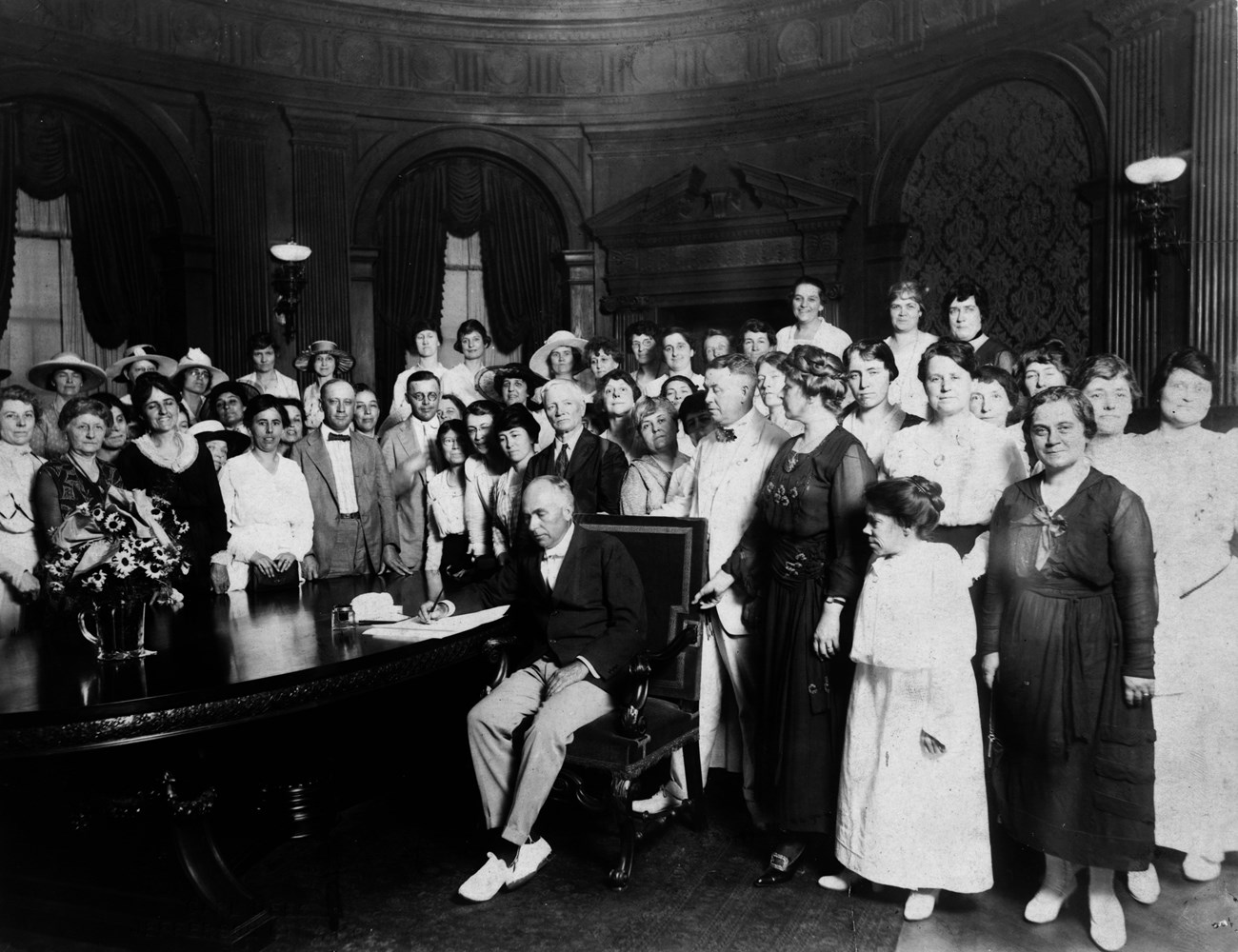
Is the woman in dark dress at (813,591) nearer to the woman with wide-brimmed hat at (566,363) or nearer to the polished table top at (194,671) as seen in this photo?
the polished table top at (194,671)

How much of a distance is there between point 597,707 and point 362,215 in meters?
6.83

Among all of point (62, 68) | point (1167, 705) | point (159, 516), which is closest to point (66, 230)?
point (62, 68)

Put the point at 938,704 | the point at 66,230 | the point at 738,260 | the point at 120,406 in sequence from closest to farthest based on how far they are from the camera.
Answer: the point at 938,704
the point at 120,406
the point at 66,230
the point at 738,260

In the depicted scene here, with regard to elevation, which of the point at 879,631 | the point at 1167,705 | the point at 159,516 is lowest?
the point at 1167,705

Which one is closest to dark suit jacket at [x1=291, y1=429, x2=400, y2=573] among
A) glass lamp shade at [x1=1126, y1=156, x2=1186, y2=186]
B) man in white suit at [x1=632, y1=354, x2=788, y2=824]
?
man in white suit at [x1=632, y1=354, x2=788, y2=824]

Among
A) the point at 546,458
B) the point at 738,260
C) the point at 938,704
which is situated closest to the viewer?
the point at 938,704

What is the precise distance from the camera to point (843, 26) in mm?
8289

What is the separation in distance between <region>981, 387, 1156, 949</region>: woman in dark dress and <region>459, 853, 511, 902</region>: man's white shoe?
1554mm

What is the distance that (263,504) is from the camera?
4.47m

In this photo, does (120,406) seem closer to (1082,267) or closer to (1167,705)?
(1167,705)

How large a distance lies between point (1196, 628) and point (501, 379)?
3558 millimetres

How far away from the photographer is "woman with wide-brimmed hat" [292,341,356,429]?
21.4 ft

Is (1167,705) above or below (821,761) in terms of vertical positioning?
above

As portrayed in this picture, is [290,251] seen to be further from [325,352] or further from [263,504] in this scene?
[263,504]
